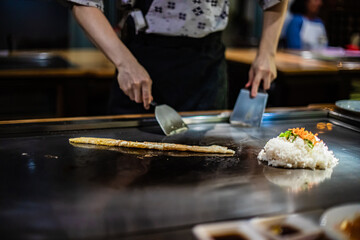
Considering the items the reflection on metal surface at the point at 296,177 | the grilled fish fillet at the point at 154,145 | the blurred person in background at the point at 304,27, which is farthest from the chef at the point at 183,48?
the blurred person in background at the point at 304,27

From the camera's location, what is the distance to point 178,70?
82.1 inches

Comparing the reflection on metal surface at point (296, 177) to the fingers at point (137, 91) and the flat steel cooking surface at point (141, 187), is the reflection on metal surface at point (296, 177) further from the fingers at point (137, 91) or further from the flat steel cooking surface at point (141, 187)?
the fingers at point (137, 91)

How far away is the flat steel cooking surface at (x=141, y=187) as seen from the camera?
0.89 meters

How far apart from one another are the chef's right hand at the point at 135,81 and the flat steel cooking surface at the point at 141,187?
0.71 feet

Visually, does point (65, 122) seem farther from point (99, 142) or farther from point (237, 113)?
point (237, 113)

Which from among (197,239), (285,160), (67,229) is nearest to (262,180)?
(285,160)

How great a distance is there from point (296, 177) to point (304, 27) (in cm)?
582

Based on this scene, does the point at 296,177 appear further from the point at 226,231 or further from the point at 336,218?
the point at 226,231

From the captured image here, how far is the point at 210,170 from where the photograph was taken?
4.04 feet

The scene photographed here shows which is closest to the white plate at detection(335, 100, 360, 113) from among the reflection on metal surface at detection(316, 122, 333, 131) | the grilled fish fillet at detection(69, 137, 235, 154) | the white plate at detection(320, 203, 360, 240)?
the reflection on metal surface at detection(316, 122, 333, 131)

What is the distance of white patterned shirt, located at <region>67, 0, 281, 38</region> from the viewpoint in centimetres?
194

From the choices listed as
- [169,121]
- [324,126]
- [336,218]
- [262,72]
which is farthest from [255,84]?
[336,218]

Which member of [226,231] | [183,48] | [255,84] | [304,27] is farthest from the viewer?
[304,27]

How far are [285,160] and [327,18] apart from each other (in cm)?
711
